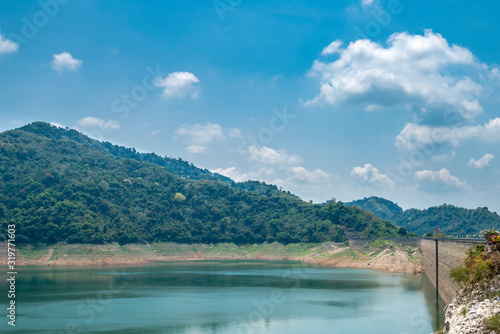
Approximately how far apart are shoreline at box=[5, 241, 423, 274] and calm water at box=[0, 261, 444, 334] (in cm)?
2407

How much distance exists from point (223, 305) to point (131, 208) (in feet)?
364

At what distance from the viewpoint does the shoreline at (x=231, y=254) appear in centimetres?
11825

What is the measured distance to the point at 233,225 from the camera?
576ft

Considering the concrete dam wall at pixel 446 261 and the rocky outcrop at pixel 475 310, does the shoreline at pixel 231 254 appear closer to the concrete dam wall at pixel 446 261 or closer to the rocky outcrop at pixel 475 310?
the concrete dam wall at pixel 446 261

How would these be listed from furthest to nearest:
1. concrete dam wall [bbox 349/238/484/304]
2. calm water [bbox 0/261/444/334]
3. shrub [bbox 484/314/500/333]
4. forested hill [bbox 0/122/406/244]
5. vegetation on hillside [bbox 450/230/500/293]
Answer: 1. forested hill [bbox 0/122/406/244]
2. calm water [bbox 0/261/444/334]
3. concrete dam wall [bbox 349/238/484/304]
4. vegetation on hillside [bbox 450/230/500/293]
5. shrub [bbox 484/314/500/333]

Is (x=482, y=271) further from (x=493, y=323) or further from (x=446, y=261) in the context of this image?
(x=446, y=261)

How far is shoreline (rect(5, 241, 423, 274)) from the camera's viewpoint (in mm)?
118250

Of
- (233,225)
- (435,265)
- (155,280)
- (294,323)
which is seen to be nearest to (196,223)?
(233,225)

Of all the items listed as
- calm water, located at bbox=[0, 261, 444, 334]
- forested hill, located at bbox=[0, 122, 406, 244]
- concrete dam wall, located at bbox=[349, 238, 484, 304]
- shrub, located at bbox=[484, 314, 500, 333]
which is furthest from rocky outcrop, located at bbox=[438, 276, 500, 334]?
forested hill, located at bbox=[0, 122, 406, 244]

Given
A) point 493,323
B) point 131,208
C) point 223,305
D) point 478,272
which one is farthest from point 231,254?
point 493,323

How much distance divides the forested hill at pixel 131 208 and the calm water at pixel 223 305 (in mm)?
42165

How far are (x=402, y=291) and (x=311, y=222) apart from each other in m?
98.7

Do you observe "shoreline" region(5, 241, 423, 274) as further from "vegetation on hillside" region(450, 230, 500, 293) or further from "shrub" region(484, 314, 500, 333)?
"shrub" region(484, 314, 500, 333)

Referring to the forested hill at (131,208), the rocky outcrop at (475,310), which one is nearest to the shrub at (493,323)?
the rocky outcrop at (475,310)
